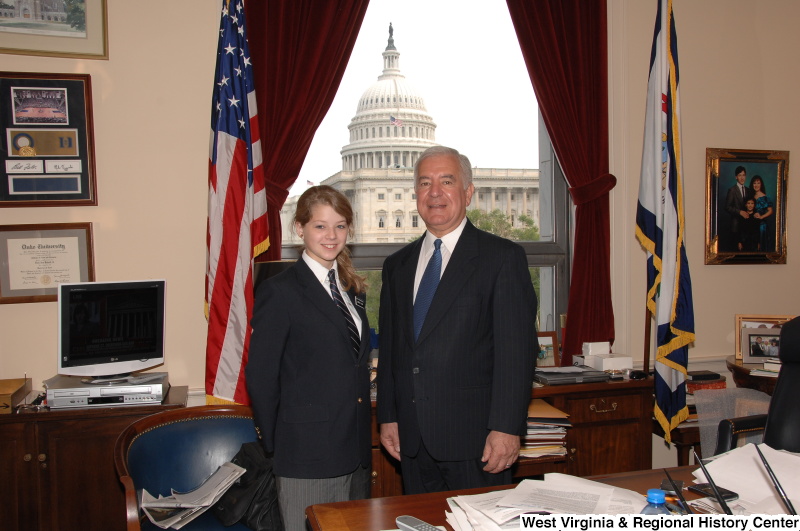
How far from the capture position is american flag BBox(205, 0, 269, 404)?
9.46 feet

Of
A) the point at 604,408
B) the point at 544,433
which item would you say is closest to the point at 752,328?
the point at 604,408

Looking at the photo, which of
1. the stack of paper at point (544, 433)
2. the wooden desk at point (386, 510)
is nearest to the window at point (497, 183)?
the stack of paper at point (544, 433)

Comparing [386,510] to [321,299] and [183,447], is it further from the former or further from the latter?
[183,447]

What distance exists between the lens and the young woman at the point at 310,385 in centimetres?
190

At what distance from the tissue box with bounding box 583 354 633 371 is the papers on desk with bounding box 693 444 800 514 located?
183cm

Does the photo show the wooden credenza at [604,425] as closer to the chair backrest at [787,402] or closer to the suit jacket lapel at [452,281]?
the chair backrest at [787,402]

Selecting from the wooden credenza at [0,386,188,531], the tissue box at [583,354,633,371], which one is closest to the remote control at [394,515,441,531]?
the wooden credenza at [0,386,188,531]

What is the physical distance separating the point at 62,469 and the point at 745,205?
3.99m

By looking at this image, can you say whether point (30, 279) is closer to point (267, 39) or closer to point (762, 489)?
point (267, 39)

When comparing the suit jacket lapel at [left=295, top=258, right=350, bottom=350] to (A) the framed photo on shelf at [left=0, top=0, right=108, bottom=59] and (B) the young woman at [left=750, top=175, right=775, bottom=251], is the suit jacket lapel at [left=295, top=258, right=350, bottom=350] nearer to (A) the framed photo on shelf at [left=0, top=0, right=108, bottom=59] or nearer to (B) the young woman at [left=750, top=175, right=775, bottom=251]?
(A) the framed photo on shelf at [left=0, top=0, right=108, bottom=59]

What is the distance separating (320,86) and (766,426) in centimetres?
255

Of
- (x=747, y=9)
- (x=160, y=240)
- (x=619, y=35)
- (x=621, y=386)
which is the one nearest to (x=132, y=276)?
(x=160, y=240)

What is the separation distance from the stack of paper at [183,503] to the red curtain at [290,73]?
1.28m

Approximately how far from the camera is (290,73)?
331cm
